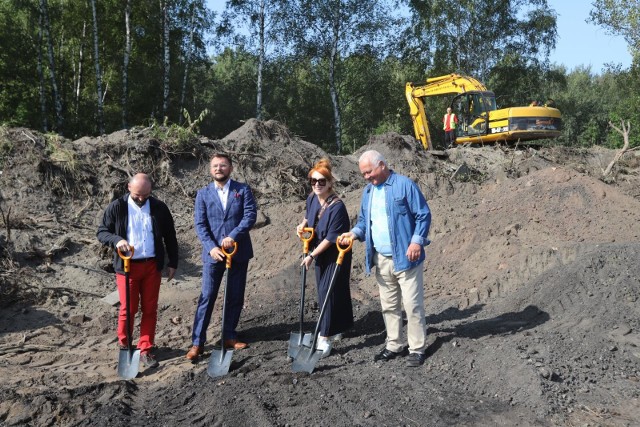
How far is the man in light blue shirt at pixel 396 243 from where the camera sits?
4770mm

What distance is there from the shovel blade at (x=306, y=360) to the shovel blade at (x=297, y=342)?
0.21 m

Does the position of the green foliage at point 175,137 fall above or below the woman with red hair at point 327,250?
above

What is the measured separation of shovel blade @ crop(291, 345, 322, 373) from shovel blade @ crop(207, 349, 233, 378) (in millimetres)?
544

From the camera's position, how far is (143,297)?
5.40 meters

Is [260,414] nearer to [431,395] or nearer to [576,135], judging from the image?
[431,395]

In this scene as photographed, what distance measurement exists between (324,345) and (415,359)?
2.65 feet

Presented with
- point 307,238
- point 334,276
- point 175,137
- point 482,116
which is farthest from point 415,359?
point 482,116

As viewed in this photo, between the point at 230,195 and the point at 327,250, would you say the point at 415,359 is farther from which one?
the point at 230,195

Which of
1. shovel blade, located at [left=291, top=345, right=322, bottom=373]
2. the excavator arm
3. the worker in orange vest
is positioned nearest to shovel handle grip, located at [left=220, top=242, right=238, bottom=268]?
shovel blade, located at [left=291, top=345, right=322, bottom=373]

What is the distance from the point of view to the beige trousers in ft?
15.9

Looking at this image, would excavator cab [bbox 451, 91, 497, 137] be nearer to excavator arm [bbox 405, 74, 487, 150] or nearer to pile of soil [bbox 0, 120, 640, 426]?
excavator arm [bbox 405, 74, 487, 150]

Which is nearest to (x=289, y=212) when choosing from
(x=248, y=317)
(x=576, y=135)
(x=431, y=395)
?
(x=248, y=317)

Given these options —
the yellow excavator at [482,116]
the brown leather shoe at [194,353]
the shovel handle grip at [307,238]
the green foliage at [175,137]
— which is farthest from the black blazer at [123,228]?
the yellow excavator at [482,116]

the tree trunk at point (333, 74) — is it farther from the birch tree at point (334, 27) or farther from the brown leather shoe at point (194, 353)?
the brown leather shoe at point (194, 353)
